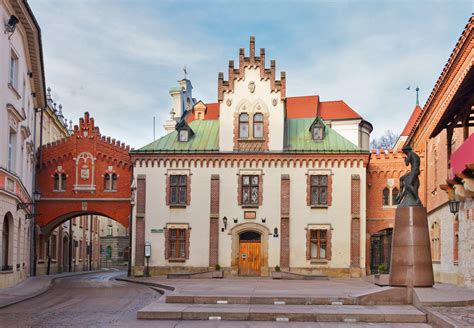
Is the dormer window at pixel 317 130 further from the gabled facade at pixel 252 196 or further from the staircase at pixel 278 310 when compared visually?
the staircase at pixel 278 310

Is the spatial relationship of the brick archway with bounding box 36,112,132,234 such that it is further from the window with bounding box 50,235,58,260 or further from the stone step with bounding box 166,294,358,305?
the stone step with bounding box 166,294,358,305

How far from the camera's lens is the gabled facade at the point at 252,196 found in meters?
40.2

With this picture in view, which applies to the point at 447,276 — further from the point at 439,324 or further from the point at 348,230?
the point at 439,324

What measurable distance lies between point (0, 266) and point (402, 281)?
1614 centimetres

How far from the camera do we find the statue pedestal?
752 inches

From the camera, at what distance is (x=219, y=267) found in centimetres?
3997

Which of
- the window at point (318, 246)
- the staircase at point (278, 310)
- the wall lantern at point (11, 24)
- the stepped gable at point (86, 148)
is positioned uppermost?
the wall lantern at point (11, 24)

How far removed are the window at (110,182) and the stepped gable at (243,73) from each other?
28.3 feet

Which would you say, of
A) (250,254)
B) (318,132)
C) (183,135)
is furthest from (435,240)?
(183,135)

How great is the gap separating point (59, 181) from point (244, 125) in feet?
41.1

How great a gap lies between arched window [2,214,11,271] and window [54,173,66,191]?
13978 mm

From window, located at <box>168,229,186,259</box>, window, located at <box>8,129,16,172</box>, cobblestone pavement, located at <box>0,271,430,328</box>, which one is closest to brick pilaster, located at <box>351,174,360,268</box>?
window, located at <box>168,229,186,259</box>

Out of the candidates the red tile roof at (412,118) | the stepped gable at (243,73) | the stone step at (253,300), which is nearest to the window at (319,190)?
the stepped gable at (243,73)

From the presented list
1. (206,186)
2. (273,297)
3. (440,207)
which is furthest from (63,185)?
(273,297)
